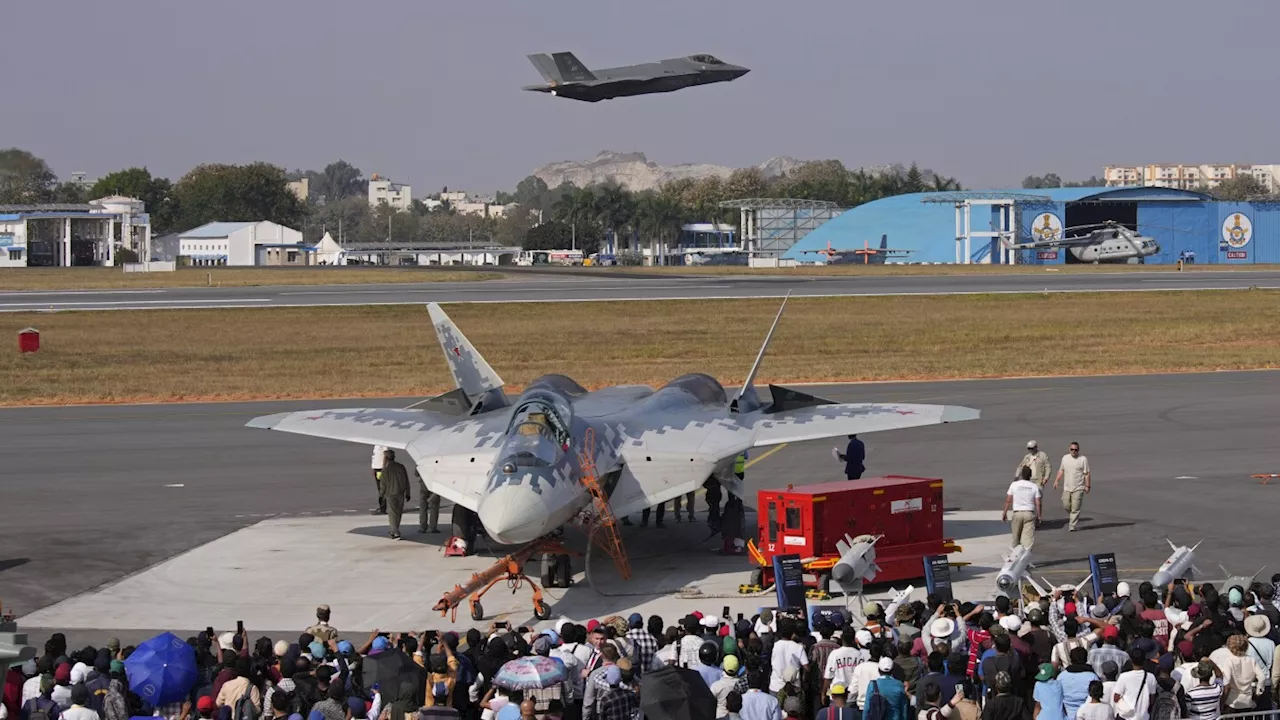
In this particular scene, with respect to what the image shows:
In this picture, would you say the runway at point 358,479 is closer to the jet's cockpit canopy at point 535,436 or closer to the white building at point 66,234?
the jet's cockpit canopy at point 535,436

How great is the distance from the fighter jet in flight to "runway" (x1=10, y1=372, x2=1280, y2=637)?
1346 cm

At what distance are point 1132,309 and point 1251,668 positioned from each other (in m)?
69.8

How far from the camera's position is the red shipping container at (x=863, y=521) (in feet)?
74.5

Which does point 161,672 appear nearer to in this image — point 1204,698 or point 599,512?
point 1204,698

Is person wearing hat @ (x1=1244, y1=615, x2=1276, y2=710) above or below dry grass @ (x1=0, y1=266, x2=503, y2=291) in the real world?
below

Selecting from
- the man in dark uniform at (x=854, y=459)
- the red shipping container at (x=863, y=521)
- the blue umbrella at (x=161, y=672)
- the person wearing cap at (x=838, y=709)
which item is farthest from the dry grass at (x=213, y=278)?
the person wearing cap at (x=838, y=709)

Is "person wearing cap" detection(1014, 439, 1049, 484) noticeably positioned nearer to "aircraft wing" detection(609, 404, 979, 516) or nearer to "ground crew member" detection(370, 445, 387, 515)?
"aircraft wing" detection(609, 404, 979, 516)

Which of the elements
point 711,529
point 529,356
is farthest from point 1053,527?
point 529,356

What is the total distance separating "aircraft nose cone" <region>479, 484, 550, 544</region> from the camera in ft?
70.3

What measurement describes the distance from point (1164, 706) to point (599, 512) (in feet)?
40.0

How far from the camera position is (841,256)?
17212 cm

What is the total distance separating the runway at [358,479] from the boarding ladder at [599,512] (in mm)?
1998

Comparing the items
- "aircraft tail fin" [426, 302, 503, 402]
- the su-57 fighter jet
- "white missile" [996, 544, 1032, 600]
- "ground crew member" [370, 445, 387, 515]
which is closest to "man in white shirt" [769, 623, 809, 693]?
"white missile" [996, 544, 1032, 600]

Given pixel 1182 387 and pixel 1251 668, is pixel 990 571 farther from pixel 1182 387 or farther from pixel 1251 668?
pixel 1182 387
